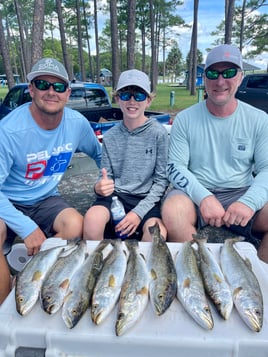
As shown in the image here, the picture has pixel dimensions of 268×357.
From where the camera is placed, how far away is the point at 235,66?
269 cm

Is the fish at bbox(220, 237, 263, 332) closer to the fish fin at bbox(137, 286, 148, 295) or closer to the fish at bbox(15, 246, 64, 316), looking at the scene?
the fish fin at bbox(137, 286, 148, 295)

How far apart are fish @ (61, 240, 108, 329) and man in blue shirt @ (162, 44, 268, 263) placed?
80 centimetres

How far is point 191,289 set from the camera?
5.35ft

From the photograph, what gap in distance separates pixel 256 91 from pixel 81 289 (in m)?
12.6

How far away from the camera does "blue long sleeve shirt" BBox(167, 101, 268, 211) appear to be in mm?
2713

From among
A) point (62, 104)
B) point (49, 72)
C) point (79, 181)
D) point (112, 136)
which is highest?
point (49, 72)

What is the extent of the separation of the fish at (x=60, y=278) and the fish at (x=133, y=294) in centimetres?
34

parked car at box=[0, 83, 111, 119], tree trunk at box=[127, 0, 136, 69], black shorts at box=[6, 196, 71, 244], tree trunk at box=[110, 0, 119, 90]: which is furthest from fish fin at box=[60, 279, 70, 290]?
tree trunk at box=[110, 0, 119, 90]

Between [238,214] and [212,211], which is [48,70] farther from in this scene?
[238,214]

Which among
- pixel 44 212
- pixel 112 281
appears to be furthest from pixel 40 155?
pixel 112 281

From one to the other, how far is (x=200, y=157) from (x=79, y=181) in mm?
2571

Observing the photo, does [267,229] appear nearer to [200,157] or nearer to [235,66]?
[200,157]

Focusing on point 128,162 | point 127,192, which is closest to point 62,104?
point 128,162

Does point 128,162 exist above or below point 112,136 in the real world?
below
